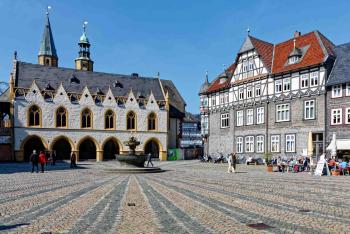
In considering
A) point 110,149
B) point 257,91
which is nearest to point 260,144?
point 257,91

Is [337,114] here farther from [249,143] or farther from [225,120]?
[225,120]

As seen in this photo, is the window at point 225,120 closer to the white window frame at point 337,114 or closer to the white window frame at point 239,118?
the white window frame at point 239,118

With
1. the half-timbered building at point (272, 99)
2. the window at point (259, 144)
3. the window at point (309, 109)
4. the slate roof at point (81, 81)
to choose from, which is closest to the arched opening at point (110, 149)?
the slate roof at point (81, 81)

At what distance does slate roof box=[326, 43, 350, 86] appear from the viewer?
3250 centimetres

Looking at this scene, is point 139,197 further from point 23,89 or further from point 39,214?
point 23,89

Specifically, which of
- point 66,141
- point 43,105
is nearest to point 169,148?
point 66,141

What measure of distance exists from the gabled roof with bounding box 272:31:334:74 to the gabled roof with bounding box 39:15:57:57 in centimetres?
5721

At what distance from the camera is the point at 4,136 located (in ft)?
147

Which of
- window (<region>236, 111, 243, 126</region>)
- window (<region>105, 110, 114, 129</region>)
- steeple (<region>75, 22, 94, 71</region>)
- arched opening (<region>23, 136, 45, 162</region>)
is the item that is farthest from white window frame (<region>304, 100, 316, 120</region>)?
steeple (<region>75, 22, 94, 71</region>)

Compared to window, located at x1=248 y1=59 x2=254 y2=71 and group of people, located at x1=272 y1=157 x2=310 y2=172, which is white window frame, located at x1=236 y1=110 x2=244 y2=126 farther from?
group of people, located at x1=272 y1=157 x2=310 y2=172

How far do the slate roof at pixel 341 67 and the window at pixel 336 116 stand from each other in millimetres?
2636

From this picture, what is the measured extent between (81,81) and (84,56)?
34472mm

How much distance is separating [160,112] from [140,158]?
87.0 feet

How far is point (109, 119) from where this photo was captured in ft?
167
